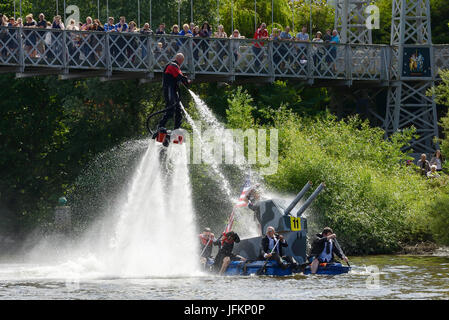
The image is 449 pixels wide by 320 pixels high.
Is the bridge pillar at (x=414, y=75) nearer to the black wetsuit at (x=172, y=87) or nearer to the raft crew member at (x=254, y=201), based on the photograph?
the raft crew member at (x=254, y=201)

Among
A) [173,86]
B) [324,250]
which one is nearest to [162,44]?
[324,250]

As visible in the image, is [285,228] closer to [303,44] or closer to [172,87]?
[172,87]

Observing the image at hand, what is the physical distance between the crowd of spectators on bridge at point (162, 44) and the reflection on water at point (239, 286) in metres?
10.4

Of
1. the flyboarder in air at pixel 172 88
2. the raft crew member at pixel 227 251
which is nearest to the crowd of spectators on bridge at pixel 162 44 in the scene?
the raft crew member at pixel 227 251

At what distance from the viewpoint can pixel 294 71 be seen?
49.9 meters

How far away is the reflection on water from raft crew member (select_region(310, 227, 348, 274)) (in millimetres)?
549

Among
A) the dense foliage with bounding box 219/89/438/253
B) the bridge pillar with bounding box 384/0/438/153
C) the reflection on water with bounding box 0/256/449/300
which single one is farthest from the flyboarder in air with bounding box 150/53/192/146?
the bridge pillar with bounding box 384/0/438/153

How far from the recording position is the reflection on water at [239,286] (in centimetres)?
2994

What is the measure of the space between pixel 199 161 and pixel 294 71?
21.9ft

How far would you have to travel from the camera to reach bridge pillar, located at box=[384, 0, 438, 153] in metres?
51.6

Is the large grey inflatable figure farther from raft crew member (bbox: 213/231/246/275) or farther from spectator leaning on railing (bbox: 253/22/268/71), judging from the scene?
spectator leaning on railing (bbox: 253/22/268/71)

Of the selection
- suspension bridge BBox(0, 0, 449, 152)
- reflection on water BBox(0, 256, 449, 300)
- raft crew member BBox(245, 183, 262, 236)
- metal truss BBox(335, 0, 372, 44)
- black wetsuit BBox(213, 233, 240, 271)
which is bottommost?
reflection on water BBox(0, 256, 449, 300)

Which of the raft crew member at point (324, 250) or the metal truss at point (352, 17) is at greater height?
the metal truss at point (352, 17)
